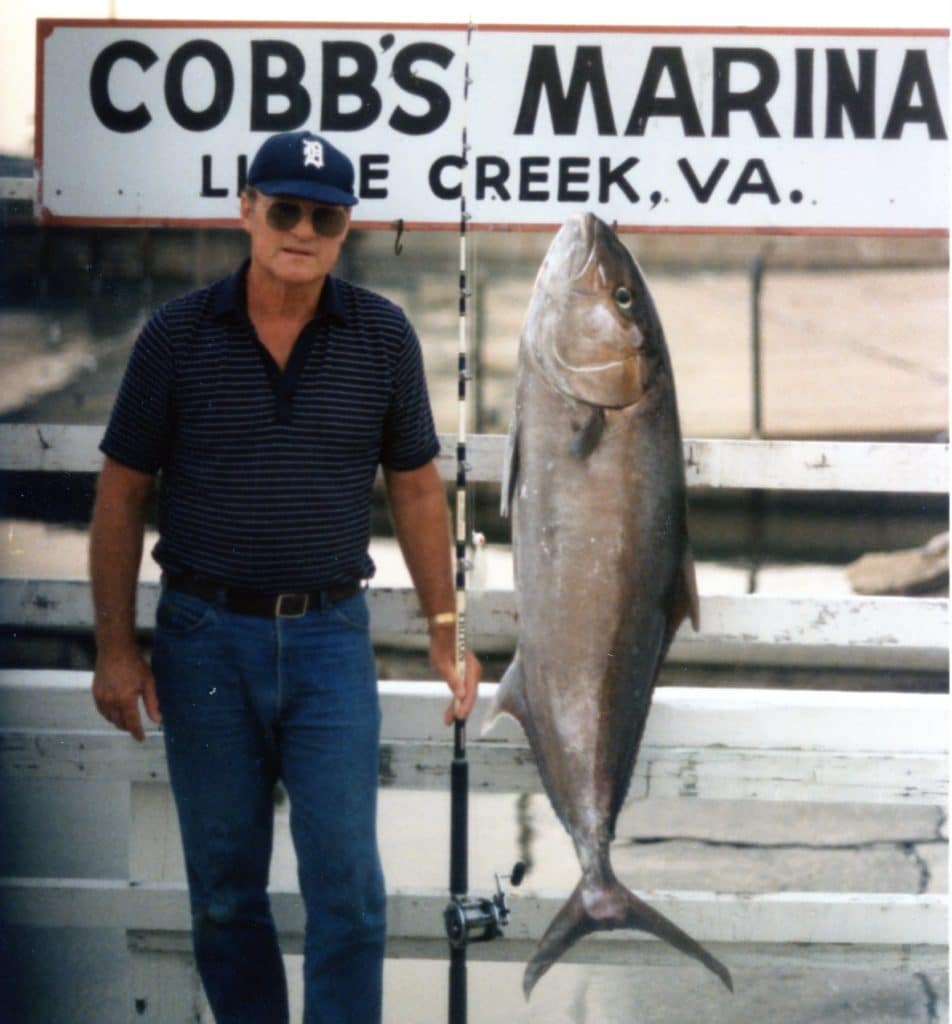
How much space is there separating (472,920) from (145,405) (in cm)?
113

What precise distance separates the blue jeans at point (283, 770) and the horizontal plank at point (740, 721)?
485 mm

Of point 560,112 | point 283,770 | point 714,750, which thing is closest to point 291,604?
point 283,770

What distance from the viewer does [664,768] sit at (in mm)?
3199

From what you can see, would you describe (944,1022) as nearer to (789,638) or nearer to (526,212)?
(789,638)

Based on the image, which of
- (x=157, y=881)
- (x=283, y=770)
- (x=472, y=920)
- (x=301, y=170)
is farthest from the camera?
(x=157, y=881)

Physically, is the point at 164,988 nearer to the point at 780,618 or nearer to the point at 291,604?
the point at 291,604

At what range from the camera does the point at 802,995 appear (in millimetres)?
3826

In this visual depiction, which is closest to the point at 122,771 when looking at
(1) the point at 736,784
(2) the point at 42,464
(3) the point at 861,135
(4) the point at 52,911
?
(4) the point at 52,911

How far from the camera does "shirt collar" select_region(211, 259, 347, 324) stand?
8.57 ft

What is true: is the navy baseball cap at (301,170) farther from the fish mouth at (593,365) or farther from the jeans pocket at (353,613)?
the jeans pocket at (353,613)

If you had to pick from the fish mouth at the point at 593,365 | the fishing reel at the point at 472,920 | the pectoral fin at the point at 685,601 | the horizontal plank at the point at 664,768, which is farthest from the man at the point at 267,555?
the pectoral fin at the point at 685,601

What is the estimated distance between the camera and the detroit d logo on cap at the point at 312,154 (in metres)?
2.58

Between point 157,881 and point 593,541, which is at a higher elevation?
point 593,541

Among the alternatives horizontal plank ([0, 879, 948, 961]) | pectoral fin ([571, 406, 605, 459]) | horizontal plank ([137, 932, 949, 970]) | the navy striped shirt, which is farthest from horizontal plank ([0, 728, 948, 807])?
pectoral fin ([571, 406, 605, 459])
